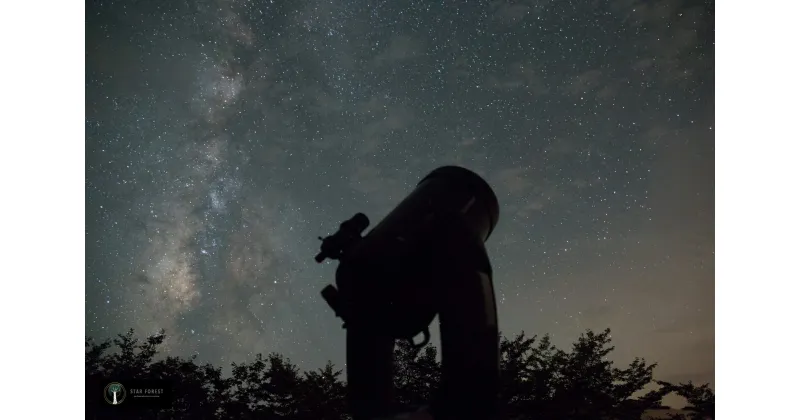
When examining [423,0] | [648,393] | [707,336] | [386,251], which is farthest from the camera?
[648,393]

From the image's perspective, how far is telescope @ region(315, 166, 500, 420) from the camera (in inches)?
110

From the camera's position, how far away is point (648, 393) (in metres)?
7.29

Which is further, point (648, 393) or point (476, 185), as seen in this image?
point (648, 393)

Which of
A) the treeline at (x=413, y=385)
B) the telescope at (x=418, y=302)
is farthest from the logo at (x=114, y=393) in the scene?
the telescope at (x=418, y=302)

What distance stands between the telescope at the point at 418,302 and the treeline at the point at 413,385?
3947 millimetres

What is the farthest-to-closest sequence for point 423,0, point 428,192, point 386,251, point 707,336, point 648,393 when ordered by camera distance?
point 648,393
point 423,0
point 707,336
point 428,192
point 386,251

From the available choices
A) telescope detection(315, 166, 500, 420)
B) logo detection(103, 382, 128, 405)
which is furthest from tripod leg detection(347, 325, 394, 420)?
logo detection(103, 382, 128, 405)

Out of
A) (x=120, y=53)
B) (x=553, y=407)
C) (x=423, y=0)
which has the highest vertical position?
(x=423, y=0)

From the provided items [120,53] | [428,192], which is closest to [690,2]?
[428,192]

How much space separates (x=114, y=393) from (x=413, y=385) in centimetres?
377

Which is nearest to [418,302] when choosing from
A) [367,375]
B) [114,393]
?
[367,375]

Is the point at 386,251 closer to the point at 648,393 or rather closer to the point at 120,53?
the point at 120,53

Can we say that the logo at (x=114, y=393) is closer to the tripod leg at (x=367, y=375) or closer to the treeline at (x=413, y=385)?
the treeline at (x=413, y=385)
